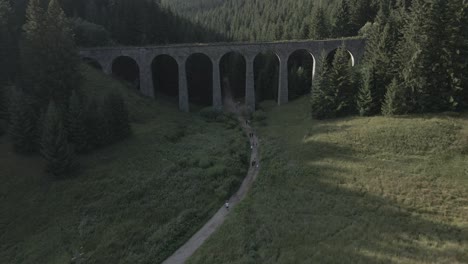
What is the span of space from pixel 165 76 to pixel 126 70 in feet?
30.9

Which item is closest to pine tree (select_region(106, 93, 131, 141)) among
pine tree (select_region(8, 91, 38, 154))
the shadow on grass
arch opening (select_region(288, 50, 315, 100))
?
pine tree (select_region(8, 91, 38, 154))

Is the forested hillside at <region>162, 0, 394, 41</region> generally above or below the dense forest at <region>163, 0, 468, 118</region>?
above

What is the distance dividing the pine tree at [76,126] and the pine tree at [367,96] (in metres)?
38.6

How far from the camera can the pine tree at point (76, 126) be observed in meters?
39.8

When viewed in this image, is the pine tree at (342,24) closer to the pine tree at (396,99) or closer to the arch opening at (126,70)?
the pine tree at (396,99)

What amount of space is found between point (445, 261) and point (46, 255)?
29951 mm

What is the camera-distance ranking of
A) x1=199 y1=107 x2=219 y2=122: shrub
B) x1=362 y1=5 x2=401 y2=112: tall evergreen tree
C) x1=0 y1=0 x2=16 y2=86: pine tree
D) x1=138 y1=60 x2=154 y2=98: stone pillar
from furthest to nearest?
x1=138 y1=60 x2=154 y2=98: stone pillar → x1=199 y1=107 x2=219 y2=122: shrub → x1=0 y1=0 x2=16 y2=86: pine tree → x1=362 y1=5 x2=401 y2=112: tall evergreen tree

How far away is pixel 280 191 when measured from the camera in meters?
34.9

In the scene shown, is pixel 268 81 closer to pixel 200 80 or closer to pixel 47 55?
pixel 200 80

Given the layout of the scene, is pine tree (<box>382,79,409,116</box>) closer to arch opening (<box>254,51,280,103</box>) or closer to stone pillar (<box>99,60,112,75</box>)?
arch opening (<box>254,51,280,103</box>)

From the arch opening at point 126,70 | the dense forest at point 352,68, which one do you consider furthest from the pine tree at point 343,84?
the arch opening at point 126,70

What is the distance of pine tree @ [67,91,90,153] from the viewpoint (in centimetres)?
3981

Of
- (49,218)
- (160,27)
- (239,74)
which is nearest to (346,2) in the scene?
(239,74)

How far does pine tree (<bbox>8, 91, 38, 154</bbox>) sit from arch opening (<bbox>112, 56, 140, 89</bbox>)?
122 feet
